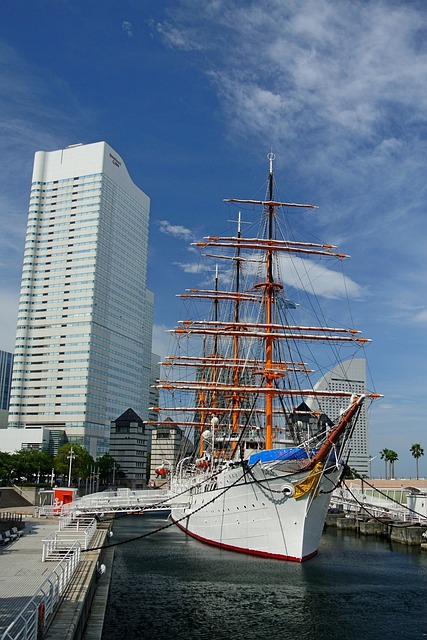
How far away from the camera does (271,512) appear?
124 feet

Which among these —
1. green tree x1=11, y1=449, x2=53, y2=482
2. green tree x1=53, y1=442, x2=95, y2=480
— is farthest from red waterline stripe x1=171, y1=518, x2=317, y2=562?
green tree x1=53, y1=442, x2=95, y2=480

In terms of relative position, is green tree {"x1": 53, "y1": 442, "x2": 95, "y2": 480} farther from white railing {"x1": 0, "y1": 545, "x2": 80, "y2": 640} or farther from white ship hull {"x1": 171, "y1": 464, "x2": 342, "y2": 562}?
white railing {"x1": 0, "y1": 545, "x2": 80, "y2": 640}

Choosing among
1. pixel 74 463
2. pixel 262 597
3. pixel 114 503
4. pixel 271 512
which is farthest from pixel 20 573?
pixel 74 463

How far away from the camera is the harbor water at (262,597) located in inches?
944

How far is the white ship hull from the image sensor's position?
36.9 m

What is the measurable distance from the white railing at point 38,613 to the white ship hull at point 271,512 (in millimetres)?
16822

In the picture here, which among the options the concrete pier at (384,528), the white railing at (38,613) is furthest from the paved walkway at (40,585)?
the concrete pier at (384,528)

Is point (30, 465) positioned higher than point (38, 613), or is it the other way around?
point (30, 465)

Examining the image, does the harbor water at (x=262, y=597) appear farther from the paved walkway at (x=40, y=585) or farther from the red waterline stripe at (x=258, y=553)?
the paved walkway at (x=40, y=585)

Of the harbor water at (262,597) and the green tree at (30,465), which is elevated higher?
the green tree at (30,465)

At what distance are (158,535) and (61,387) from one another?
96.8 m

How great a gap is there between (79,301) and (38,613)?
479 ft

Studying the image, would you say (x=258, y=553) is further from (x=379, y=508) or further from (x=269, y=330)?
(x=379, y=508)

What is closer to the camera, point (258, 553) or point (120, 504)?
point (258, 553)
